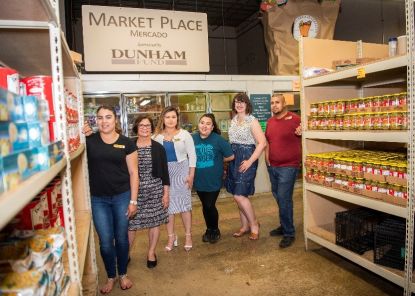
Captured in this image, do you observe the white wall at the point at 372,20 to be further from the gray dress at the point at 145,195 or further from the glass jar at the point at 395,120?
the gray dress at the point at 145,195

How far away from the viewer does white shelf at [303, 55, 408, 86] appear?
2289 mm

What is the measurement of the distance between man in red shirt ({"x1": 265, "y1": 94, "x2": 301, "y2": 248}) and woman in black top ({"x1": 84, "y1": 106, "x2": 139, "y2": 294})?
1664 mm

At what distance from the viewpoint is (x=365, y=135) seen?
2.63m

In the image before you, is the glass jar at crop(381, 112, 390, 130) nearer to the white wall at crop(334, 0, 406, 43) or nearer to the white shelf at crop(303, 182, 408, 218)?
the white shelf at crop(303, 182, 408, 218)

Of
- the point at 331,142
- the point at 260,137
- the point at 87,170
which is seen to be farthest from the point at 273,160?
the point at 87,170

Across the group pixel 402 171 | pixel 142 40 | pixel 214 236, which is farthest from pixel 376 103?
pixel 142 40

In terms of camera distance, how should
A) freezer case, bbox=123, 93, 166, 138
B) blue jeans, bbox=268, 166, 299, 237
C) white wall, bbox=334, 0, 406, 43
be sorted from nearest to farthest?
blue jeans, bbox=268, 166, 299, 237
freezer case, bbox=123, 93, 166, 138
white wall, bbox=334, 0, 406, 43

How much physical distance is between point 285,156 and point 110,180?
1906 millimetres

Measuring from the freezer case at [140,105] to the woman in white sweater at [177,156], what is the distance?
2.20 meters

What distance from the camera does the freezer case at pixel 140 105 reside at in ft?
18.5

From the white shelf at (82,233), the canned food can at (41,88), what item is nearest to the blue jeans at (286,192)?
the white shelf at (82,233)

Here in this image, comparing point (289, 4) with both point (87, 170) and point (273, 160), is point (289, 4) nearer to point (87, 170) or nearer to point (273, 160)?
point (273, 160)

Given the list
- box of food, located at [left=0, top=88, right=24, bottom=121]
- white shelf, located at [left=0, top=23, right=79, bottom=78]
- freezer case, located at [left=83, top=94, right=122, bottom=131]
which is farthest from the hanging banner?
box of food, located at [left=0, top=88, right=24, bottom=121]

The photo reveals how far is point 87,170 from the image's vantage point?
257cm
